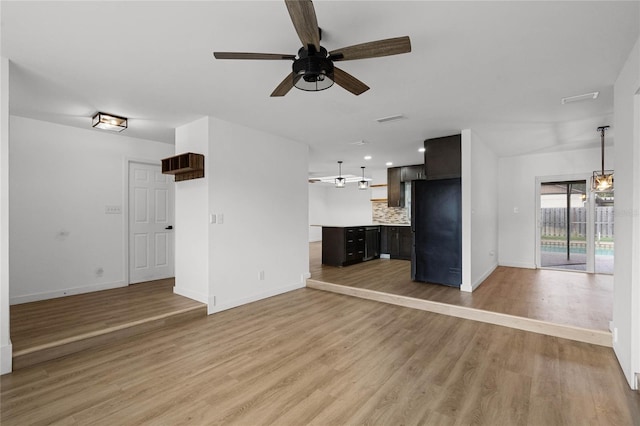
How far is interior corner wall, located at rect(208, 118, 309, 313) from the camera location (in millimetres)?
4035

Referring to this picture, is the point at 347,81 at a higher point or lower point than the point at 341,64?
lower

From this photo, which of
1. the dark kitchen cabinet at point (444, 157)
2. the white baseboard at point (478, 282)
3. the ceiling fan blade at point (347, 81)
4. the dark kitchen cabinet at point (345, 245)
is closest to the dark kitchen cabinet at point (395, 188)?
the dark kitchen cabinet at point (345, 245)

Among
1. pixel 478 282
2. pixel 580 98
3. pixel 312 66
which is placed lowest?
pixel 478 282

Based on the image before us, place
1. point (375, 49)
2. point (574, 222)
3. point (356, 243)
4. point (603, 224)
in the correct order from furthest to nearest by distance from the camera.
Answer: point (356, 243) < point (574, 222) < point (603, 224) < point (375, 49)

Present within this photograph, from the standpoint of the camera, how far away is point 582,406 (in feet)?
6.82

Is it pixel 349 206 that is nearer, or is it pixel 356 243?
pixel 356 243

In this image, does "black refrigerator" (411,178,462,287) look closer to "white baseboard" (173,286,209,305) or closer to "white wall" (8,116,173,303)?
"white baseboard" (173,286,209,305)

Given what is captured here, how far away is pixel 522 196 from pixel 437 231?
3155 millimetres

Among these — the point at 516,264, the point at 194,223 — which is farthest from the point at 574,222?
the point at 194,223

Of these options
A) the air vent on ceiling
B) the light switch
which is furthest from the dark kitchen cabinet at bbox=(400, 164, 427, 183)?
the light switch

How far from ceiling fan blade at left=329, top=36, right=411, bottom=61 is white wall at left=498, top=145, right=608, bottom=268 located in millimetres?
6218

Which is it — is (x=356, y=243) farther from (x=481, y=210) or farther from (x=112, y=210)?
(x=112, y=210)

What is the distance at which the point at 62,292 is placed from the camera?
14.1 feet

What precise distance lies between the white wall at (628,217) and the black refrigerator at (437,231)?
80.4 inches
